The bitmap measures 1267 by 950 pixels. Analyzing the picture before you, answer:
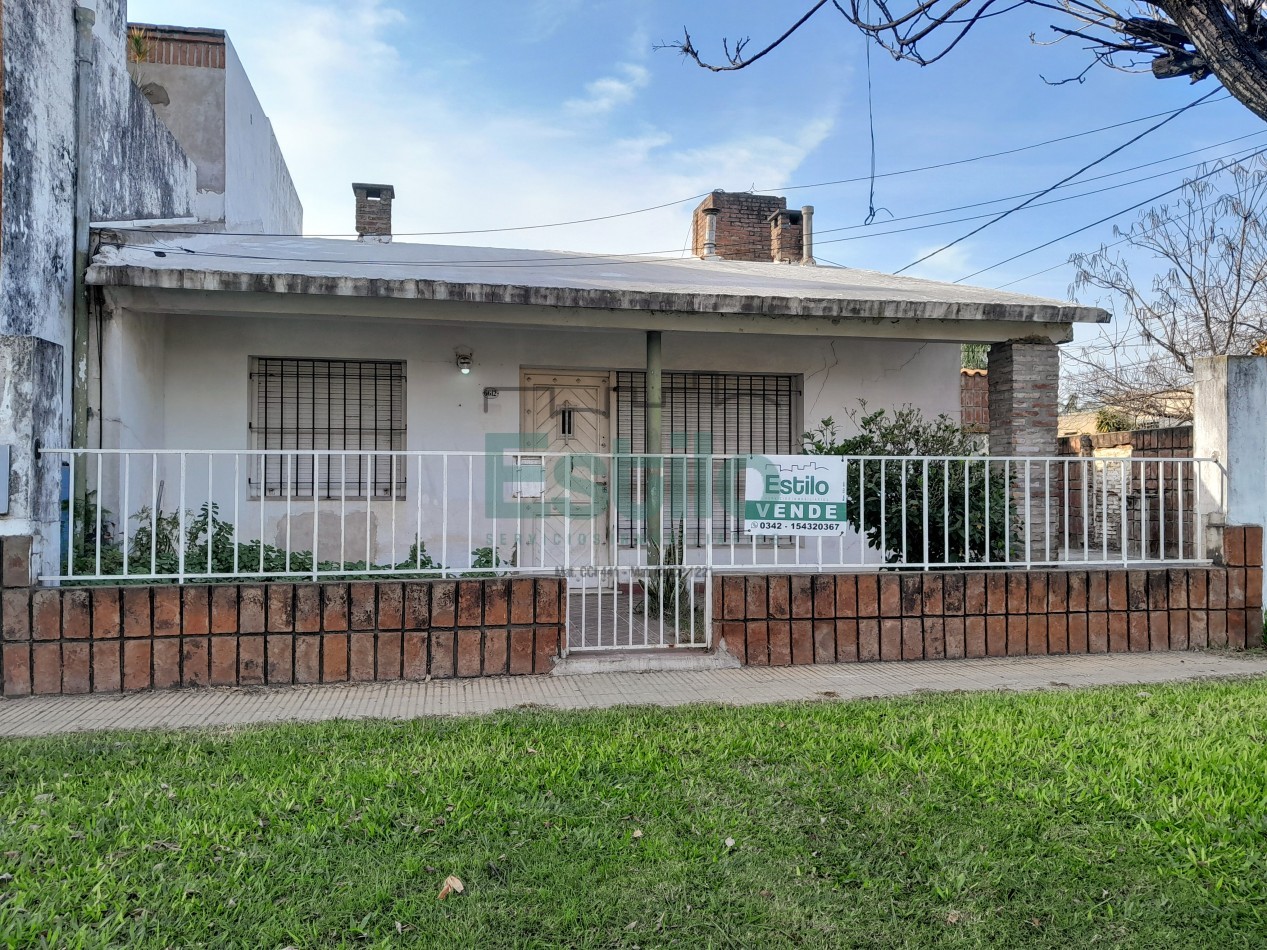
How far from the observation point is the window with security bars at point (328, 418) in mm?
8625

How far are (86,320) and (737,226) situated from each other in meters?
9.89

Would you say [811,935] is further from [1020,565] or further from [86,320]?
[86,320]

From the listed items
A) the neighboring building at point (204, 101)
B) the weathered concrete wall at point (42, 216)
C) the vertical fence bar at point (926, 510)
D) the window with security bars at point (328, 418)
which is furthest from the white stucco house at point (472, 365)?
the neighboring building at point (204, 101)

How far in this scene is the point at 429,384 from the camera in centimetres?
881

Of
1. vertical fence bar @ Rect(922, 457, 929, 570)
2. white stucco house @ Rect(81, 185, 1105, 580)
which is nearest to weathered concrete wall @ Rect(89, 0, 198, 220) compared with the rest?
white stucco house @ Rect(81, 185, 1105, 580)

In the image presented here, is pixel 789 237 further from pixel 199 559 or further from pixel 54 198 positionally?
pixel 199 559

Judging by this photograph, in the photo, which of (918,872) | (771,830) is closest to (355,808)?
(771,830)

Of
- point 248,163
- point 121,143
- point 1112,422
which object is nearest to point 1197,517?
point 1112,422

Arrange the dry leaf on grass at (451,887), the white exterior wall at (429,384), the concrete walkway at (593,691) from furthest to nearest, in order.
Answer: the white exterior wall at (429,384) < the concrete walkway at (593,691) < the dry leaf on grass at (451,887)

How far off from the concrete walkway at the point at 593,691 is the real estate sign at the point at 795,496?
3.08 ft

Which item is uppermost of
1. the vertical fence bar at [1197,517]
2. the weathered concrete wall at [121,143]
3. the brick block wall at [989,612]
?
the weathered concrete wall at [121,143]

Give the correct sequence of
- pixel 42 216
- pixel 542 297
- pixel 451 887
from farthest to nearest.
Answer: pixel 542 297, pixel 42 216, pixel 451 887

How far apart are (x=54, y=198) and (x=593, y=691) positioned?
195 inches

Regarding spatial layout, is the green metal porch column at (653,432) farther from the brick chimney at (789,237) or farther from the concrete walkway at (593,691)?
the brick chimney at (789,237)
